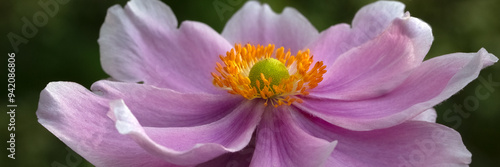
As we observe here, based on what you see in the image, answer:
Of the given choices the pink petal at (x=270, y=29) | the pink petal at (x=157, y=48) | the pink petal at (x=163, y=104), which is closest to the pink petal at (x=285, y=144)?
the pink petal at (x=163, y=104)

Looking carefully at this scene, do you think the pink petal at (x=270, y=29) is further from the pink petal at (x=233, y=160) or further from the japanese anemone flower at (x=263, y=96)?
the pink petal at (x=233, y=160)

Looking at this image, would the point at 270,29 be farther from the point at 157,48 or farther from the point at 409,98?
the point at 409,98

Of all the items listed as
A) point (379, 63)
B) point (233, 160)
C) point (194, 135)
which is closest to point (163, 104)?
point (194, 135)

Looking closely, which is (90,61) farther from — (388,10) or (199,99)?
(388,10)

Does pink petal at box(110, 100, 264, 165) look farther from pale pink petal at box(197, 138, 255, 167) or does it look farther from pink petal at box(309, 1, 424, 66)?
pink petal at box(309, 1, 424, 66)

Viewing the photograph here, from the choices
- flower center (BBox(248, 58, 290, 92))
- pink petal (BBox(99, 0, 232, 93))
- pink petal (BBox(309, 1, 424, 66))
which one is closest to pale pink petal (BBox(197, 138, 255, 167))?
flower center (BBox(248, 58, 290, 92))
